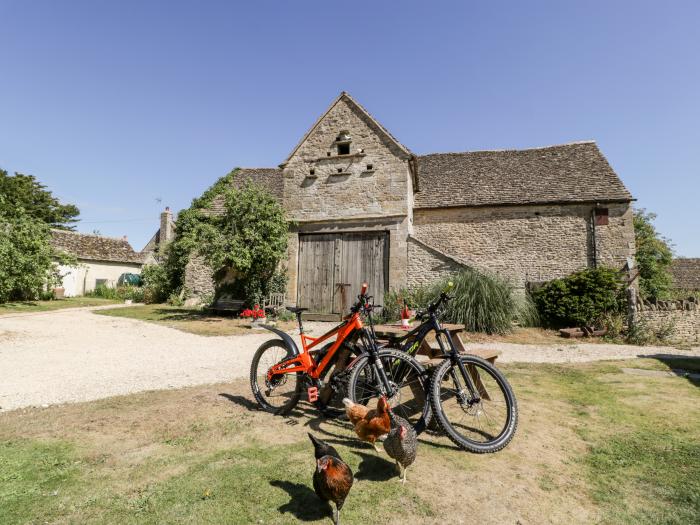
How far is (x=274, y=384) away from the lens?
4289mm

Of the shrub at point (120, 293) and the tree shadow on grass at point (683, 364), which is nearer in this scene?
the tree shadow on grass at point (683, 364)

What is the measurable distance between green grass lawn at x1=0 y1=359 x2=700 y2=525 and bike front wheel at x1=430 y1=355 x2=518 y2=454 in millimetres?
122

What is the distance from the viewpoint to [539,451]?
319cm

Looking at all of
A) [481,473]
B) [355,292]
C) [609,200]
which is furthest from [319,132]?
[481,473]

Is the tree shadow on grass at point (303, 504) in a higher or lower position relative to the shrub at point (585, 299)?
lower

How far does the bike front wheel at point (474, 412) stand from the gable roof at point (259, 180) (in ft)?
50.2

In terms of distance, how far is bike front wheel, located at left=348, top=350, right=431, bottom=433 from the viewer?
3.47 m

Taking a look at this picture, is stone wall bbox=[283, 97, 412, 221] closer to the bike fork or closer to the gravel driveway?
the gravel driveway

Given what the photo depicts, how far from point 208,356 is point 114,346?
254 centimetres

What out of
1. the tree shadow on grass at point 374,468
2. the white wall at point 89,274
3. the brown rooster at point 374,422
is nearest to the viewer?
the tree shadow on grass at point 374,468

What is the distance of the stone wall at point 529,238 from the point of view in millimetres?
14297

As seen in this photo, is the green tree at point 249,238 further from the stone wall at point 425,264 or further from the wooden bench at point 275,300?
the stone wall at point 425,264

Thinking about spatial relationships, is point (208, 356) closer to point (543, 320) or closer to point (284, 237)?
point (284, 237)

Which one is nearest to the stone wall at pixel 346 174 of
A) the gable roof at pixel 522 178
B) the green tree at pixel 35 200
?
the gable roof at pixel 522 178
